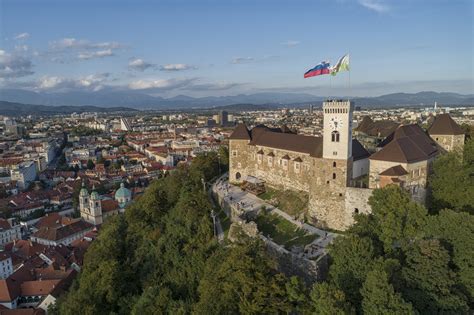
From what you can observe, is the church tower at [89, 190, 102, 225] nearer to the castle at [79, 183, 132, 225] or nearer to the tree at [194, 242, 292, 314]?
the castle at [79, 183, 132, 225]

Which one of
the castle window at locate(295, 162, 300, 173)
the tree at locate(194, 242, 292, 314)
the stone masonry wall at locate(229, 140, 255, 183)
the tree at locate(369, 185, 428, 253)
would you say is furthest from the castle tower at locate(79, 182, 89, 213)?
the tree at locate(369, 185, 428, 253)

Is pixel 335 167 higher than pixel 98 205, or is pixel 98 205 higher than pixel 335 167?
pixel 335 167

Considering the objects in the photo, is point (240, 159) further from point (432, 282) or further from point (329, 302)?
point (329, 302)

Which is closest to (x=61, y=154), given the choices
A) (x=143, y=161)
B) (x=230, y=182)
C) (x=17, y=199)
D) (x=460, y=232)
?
(x=143, y=161)

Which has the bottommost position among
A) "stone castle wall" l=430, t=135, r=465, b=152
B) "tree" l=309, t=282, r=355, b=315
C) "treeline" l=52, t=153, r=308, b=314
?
"treeline" l=52, t=153, r=308, b=314

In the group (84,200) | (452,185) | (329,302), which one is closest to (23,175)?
(84,200)

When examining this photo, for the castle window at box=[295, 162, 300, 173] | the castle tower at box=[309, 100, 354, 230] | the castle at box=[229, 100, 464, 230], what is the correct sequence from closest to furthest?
1. the castle at box=[229, 100, 464, 230]
2. the castle tower at box=[309, 100, 354, 230]
3. the castle window at box=[295, 162, 300, 173]

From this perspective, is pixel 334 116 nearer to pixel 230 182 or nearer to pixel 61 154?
pixel 230 182

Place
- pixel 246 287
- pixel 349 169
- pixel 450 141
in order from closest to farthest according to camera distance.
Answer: pixel 246 287 → pixel 349 169 → pixel 450 141
